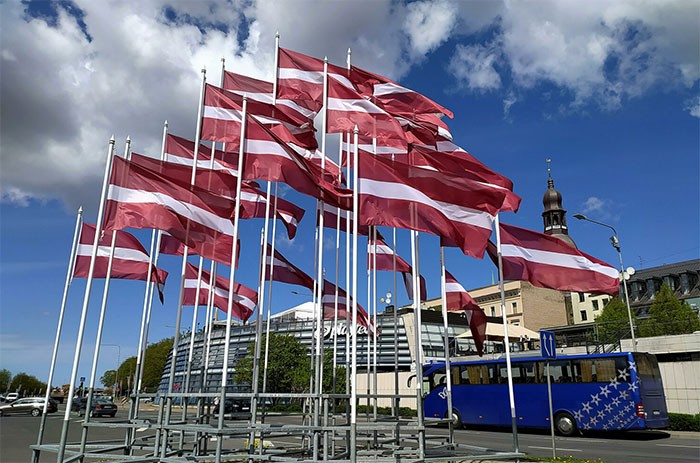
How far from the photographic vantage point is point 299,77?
14664 mm

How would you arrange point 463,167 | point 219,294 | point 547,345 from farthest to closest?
point 219,294 → point 547,345 → point 463,167

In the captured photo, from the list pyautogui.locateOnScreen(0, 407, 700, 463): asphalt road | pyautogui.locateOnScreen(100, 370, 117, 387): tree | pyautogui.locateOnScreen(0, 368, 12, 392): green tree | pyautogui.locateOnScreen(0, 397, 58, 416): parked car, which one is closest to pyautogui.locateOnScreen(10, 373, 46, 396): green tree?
pyautogui.locateOnScreen(0, 368, 12, 392): green tree

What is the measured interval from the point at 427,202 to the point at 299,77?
21.0 ft

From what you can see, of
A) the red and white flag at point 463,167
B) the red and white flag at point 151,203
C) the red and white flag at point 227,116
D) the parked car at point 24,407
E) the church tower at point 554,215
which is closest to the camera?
the red and white flag at point 151,203

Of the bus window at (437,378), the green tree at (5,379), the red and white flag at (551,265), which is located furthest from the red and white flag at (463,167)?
the green tree at (5,379)

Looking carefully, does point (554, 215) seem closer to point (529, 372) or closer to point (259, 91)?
point (529, 372)

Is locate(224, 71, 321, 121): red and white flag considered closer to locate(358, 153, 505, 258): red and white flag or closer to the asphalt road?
locate(358, 153, 505, 258): red and white flag

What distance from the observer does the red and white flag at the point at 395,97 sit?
15555mm

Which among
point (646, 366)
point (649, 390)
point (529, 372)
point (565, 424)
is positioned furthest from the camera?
point (529, 372)

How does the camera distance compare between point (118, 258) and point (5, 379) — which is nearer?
point (118, 258)

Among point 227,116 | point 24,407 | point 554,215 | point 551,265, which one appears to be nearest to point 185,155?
point 227,116

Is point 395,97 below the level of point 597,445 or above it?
above

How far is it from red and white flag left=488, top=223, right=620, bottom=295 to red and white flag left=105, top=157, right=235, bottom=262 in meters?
6.72

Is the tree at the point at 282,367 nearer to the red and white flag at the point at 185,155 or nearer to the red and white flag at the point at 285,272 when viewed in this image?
the red and white flag at the point at 285,272
